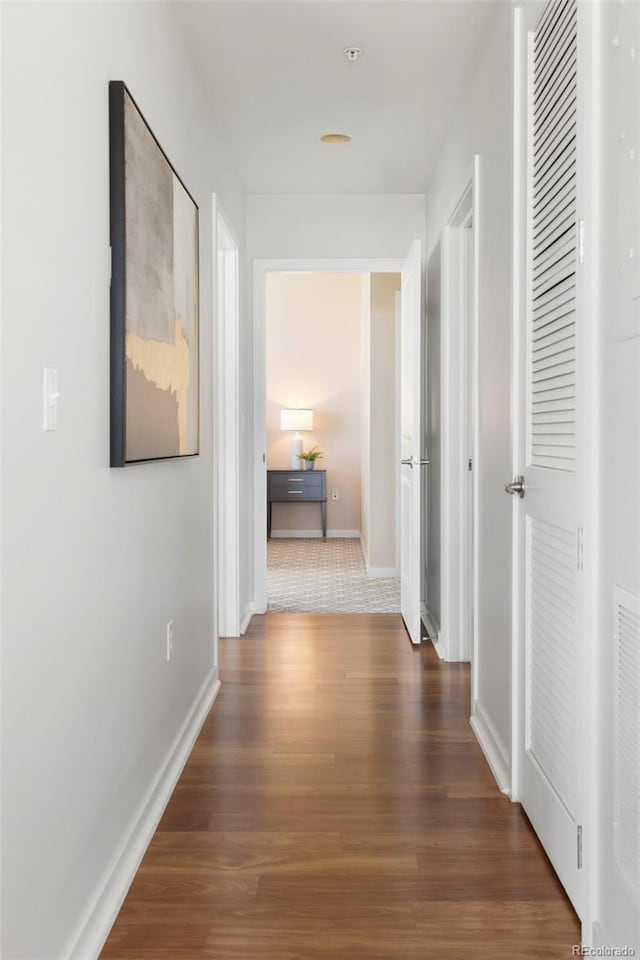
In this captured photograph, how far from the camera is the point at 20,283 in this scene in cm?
127

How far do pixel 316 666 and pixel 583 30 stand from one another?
2817mm

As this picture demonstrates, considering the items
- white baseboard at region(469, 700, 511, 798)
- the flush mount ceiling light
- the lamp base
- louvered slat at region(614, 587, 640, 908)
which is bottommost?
white baseboard at region(469, 700, 511, 798)

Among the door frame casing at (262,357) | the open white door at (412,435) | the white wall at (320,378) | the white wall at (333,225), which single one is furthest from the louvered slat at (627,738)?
the white wall at (320,378)

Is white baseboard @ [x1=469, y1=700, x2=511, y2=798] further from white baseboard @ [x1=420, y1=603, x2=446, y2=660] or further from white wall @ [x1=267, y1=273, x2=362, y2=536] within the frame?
white wall @ [x1=267, y1=273, x2=362, y2=536]

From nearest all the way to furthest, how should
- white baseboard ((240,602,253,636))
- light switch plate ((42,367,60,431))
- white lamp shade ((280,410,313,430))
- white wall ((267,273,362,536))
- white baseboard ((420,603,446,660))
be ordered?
light switch plate ((42,367,60,431)), white baseboard ((420,603,446,660)), white baseboard ((240,602,253,636)), white lamp shade ((280,410,313,430)), white wall ((267,273,362,536))

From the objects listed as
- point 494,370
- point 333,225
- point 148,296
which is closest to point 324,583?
point 333,225

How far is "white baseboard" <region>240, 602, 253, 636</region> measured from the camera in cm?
432

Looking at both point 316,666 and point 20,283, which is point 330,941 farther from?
point 316,666

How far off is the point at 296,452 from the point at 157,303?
6.18 meters

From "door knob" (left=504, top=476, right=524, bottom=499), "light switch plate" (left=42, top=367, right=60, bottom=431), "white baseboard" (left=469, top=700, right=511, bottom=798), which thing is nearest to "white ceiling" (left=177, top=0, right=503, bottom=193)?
"door knob" (left=504, top=476, right=524, bottom=499)

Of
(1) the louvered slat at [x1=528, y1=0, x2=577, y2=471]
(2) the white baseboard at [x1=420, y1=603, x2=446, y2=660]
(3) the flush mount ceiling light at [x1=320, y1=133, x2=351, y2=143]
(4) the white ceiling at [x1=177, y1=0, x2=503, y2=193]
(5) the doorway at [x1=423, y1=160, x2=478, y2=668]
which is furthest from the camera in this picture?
(2) the white baseboard at [x1=420, y1=603, x2=446, y2=660]

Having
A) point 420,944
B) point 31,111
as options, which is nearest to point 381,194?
point 31,111

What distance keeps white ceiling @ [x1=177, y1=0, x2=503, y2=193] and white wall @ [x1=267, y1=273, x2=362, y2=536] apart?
4169 millimetres

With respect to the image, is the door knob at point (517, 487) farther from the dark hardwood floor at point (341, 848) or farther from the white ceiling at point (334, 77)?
the white ceiling at point (334, 77)
